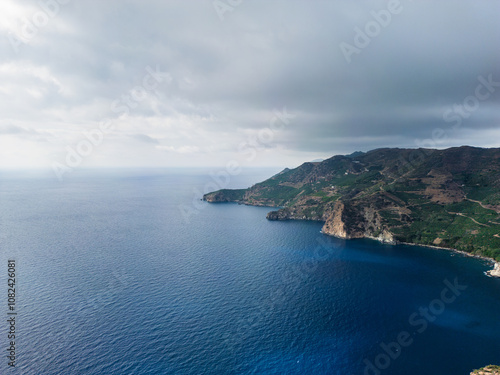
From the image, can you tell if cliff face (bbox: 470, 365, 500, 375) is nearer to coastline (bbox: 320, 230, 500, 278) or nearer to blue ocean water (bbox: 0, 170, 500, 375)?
blue ocean water (bbox: 0, 170, 500, 375)

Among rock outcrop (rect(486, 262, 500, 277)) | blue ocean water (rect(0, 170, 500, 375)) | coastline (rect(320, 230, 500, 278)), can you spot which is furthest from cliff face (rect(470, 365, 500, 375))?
rock outcrop (rect(486, 262, 500, 277))

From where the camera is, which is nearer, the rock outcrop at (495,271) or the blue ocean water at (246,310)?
the blue ocean water at (246,310)

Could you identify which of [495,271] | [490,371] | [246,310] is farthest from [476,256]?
[246,310]

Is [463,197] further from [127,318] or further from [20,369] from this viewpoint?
[20,369]

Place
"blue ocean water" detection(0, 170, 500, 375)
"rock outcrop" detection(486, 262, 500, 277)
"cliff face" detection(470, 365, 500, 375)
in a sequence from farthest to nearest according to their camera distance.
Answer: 1. "rock outcrop" detection(486, 262, 500, 277)
2. "blue ocean water" detection(0, 170, 500, 375)
3. "cliff face" detection(470, 365, 500, 375)

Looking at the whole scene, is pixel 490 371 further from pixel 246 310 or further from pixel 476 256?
pixel 476 256

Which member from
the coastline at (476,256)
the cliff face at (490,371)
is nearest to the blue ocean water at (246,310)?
the coastline at (476,256)

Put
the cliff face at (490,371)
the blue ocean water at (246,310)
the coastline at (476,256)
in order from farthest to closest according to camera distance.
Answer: the coastline at (476,256) < the blue ocean water at (246,310) < the cliff face at (490,371)

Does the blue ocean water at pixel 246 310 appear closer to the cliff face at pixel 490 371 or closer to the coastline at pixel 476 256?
the coastline at pixel 476 256
